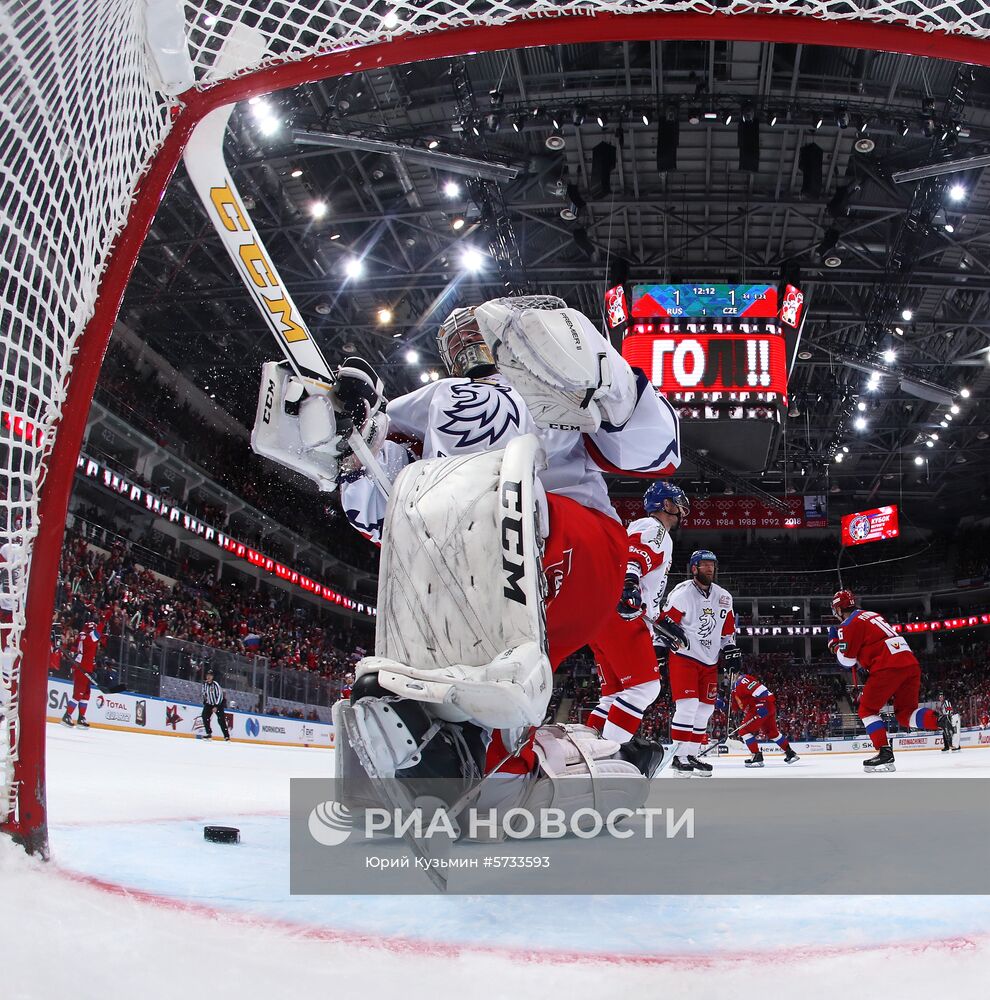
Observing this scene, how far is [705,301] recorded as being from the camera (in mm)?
10773

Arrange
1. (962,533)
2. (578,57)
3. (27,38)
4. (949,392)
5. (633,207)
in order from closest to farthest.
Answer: (27,38) < (578,57) < (633,207) < (949,392) < (962,533)

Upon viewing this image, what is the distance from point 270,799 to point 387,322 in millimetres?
13614

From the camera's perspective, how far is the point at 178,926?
788 millimetres

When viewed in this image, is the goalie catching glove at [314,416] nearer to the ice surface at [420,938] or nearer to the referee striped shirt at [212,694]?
the ice surface at [420,938]

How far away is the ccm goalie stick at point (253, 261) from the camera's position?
56.5 inches

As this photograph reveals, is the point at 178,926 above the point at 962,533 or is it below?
below

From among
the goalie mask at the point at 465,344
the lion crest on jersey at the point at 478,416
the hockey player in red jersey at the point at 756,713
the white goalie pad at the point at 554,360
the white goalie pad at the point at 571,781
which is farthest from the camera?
the hockey player in red jersey at the point at 756,713

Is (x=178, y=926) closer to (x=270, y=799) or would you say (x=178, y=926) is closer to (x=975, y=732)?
(x=270, y=799)

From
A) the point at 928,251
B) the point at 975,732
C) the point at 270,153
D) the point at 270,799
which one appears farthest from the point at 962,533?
the point at 270,799

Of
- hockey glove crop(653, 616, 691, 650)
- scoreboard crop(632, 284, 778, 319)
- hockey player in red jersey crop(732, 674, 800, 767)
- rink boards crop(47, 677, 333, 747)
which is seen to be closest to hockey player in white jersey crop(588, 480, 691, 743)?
hockey glove crop(653, 616, 691, 650)

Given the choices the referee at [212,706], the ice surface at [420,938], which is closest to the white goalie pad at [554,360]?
the ice surface at [420,938]

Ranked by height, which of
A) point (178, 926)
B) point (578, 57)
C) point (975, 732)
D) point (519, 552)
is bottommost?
point (975, 732)

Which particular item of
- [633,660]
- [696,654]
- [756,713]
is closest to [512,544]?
[633,660]

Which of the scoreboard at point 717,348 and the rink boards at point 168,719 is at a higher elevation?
the scoreboard at point 717,348
